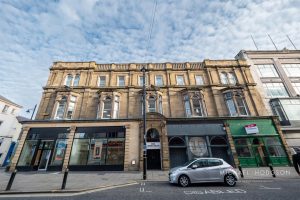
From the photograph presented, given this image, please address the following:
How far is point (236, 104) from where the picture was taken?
683 inches

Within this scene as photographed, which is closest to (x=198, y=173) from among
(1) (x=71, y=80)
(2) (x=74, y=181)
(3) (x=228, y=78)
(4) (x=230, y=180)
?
(4) (x=230, y=180)

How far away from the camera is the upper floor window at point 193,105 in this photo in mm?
17250

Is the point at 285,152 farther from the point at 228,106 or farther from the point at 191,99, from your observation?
the point at 191,99

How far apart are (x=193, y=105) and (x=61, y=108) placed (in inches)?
659

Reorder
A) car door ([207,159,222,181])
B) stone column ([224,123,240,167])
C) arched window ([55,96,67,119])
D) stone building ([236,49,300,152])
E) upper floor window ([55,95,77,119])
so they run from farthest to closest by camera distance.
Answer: stone building ([236,49,300,152]), arched window ([55,96,67,119]), upper floor window ([55,95,77,119]), stone column ([224,123,240,167]), car door ([207,159,222,181])

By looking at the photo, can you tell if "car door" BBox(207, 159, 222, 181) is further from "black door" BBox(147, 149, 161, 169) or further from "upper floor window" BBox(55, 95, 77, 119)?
"upper floor window" BBox(55, 95, 77, 119)

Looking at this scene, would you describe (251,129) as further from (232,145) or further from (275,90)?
(275,90)

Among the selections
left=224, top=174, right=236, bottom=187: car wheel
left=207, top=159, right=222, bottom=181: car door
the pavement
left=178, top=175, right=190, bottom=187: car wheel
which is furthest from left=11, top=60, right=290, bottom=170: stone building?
left=224, top=174, right=236, bottom=187: car wheel

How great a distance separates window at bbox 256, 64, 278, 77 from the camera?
2090 cm

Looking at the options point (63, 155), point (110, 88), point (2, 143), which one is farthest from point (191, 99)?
point (2, 143)

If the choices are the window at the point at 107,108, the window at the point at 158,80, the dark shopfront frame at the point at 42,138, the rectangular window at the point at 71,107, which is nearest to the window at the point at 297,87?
the window at the point at 158,80

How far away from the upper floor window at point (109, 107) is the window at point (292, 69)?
2586 centimetres

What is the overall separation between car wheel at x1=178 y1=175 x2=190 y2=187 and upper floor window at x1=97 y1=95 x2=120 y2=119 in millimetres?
10744

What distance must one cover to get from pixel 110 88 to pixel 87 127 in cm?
564
